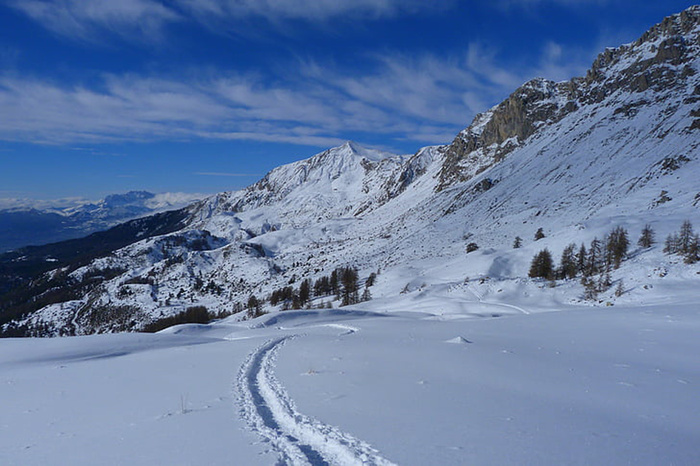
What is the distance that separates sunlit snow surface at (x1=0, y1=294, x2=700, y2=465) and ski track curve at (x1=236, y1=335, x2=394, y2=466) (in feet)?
0.13

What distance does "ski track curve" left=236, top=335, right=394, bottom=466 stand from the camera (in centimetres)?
644

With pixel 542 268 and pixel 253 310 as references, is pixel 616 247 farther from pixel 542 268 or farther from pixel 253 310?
pixel 253 310

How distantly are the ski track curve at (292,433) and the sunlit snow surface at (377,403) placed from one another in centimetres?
4

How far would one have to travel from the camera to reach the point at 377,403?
9.20m

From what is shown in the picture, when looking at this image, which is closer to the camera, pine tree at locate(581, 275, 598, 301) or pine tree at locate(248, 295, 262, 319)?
pine tree at locate(581, 275, 598, 301)

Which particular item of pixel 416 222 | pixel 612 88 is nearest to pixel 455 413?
pixel 416 222

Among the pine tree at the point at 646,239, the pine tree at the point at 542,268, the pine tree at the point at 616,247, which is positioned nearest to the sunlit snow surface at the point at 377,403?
the pine tree at the point at 616,247

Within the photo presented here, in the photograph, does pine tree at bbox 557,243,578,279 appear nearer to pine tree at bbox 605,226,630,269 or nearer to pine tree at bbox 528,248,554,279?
pine tree at bbox 528,248,554,279

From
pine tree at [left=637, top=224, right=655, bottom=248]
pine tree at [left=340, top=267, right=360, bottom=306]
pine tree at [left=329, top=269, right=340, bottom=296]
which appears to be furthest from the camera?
pine tree at [left=329, top=269, right=340, bottom=296]

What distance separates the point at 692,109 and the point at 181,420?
18574 centimetres

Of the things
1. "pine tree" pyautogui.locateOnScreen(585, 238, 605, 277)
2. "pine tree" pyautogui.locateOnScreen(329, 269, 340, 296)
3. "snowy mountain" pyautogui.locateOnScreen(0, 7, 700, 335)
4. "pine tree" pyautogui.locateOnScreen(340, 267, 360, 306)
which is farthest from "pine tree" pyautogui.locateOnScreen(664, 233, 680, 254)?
"pine tree" pyautogui.locateOnScreen(329, 269, 340, 296)

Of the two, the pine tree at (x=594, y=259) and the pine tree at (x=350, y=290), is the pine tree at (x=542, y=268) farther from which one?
the pine tree at (x=350, y=290)

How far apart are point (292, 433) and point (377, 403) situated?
8.20 ft

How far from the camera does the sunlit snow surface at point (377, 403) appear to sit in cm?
661
